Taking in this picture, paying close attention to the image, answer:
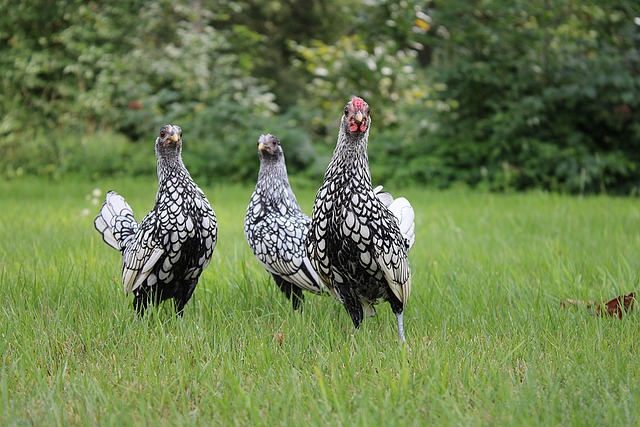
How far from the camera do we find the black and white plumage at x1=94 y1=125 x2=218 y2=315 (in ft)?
10.1

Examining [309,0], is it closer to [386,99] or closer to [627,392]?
[386,99]

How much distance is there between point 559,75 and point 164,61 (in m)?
6.19

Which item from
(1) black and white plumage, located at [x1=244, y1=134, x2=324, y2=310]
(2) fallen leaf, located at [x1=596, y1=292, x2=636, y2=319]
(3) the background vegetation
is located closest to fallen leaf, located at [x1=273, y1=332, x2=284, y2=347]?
(1) black and white plumage, located at [x1=244, y1=134, x2=324, y2=310]

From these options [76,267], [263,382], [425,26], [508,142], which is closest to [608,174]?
[508,142]

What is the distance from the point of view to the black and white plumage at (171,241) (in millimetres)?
3072

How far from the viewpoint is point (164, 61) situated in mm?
11562

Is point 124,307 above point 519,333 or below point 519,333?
below

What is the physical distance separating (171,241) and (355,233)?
825 mm

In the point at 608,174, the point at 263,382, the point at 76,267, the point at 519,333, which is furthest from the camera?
the point at 608,174

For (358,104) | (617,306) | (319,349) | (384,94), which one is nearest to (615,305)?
(617,306)

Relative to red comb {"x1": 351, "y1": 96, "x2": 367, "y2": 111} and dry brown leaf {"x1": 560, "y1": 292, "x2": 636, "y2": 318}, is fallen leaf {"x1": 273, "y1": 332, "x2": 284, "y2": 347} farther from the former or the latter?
dry brown leaf {"x1": 560, "y1": 292, "x2": 636, "y2": 318}

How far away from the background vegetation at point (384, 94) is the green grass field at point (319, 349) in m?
4.71

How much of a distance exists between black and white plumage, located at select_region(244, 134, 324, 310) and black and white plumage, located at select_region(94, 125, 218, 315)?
408 mm

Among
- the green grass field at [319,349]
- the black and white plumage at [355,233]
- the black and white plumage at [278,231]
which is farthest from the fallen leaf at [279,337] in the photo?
the black and white plumage at [278,231]
